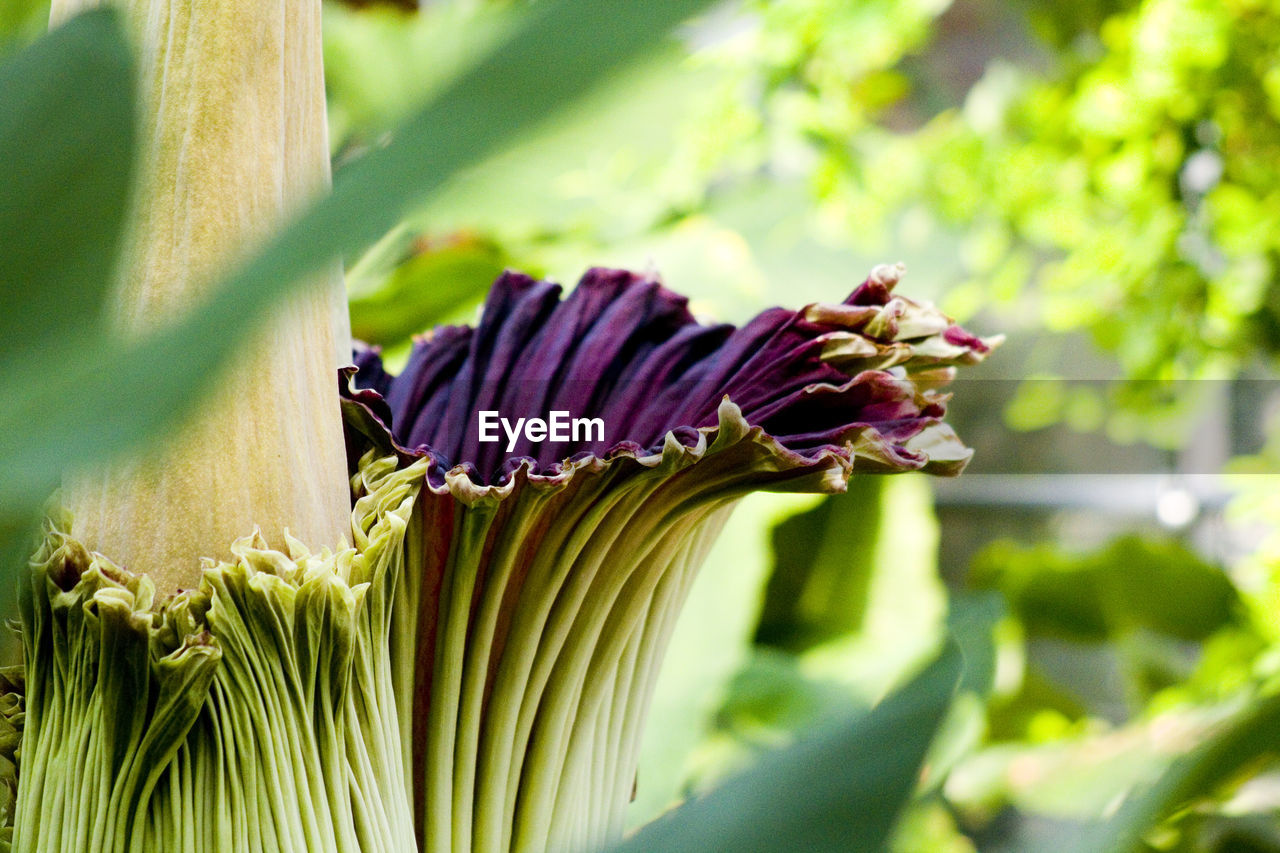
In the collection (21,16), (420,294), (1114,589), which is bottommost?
(1114,589)

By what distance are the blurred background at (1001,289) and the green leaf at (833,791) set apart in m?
0.62

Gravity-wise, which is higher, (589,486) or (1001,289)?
(1001,289)

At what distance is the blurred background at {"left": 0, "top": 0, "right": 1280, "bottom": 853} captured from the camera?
86 centimetres

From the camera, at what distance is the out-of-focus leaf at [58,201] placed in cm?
7

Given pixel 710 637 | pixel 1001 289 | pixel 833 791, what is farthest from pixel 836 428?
pixel 1001 289

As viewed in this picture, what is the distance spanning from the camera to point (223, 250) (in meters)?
0.18

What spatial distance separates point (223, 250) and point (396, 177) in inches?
5.2

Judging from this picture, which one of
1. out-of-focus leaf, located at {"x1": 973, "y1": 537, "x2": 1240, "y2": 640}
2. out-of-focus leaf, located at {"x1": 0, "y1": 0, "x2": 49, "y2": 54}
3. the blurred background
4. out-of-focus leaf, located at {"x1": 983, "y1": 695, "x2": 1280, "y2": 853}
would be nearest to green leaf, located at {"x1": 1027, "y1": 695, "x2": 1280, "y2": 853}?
out-of-focus leaf, located at {"x1": 983, "y1": 695, "x2": 1280, "y2": 853}

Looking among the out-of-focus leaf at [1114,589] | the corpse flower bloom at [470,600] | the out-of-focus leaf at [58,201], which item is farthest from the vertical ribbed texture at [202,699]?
the out-of-focus leaf at [1114,589]

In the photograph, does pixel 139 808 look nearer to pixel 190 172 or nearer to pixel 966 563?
pixel 190 172

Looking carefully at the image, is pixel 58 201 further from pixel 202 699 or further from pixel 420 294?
pixel 420 294

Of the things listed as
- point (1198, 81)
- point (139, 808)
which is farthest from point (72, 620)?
point (1198, 81)

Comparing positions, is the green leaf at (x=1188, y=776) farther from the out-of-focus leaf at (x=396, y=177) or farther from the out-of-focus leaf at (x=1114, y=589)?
the out-of-focus leaf at (x=1114, y=589)

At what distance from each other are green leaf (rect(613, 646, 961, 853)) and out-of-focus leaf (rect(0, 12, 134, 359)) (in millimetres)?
53
